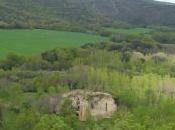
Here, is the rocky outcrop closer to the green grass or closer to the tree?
the tree

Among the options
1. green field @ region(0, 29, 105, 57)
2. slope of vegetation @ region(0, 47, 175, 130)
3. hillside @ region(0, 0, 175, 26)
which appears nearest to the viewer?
slope of vegetation @ region(0, 47, 175, 130)

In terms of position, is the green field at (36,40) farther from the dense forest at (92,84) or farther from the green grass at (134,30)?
the green grass at (134,30)

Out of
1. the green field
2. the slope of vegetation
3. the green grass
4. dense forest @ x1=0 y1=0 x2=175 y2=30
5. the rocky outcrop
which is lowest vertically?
the rocky outcrop

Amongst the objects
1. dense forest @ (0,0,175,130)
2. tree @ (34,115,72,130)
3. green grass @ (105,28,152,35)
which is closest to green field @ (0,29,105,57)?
dense forest @ (0,0,175,130)

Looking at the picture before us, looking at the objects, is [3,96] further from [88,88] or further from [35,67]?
[35,67]

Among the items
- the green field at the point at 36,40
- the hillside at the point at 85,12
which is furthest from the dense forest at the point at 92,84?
the hillside at the point at 85,12

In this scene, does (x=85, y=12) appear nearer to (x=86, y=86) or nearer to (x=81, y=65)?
(x=81, y=65)
